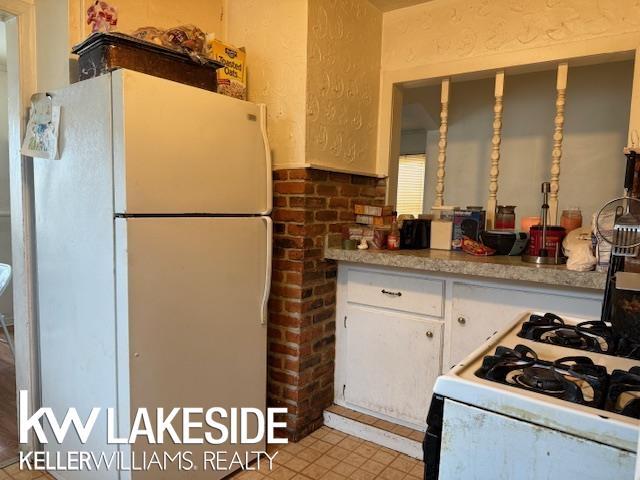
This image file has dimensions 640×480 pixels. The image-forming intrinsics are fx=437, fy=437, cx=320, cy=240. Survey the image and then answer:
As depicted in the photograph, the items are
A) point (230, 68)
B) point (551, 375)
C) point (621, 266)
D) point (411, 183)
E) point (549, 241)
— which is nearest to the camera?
A: point (551, 375)

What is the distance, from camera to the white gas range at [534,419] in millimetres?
706

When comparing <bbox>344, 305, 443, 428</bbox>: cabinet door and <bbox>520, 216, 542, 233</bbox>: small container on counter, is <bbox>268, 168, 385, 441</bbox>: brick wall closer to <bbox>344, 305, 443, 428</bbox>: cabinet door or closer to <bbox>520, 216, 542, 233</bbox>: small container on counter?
<bbox>344, 305, 443, 428</bbox>: cabinet door

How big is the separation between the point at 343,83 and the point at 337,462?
1.83 m

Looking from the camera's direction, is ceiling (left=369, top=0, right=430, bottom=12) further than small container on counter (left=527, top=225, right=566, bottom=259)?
Yes

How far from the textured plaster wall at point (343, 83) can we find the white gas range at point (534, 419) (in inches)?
55.4

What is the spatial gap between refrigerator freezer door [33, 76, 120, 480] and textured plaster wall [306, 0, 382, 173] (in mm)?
935

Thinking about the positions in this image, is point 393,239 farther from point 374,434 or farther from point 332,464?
point 332,464

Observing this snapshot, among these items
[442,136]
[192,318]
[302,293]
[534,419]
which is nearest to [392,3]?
[442,136]

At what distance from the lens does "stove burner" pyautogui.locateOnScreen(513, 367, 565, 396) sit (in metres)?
0.82

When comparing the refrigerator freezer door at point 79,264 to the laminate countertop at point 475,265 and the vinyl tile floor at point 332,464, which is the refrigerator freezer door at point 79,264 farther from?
the laminate countertop at point 475,265

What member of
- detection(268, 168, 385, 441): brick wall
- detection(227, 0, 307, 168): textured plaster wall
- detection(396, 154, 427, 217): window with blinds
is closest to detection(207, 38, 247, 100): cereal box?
detection(227, 0, 307, 168): textured plaster wall

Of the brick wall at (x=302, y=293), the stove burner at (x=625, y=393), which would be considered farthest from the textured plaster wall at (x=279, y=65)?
the stove burner at (x=625, y=393)

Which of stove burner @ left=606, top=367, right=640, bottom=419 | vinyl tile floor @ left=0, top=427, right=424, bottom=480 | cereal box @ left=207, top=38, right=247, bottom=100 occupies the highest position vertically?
cereal box @ left=207, top=38, right=247, bottom=100

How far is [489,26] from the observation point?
2.18 meters
